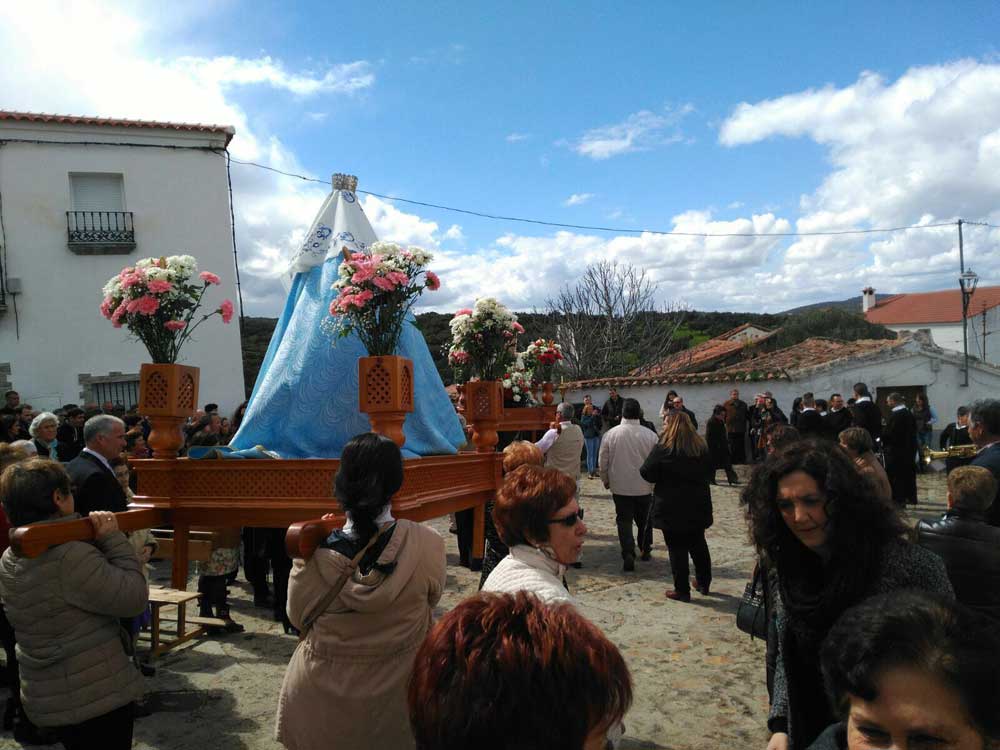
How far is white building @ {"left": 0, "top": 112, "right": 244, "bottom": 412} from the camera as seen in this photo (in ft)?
49.0

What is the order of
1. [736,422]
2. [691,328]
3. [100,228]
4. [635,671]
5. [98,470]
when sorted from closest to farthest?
[98,470]
[635,671]
[100,228]
[736,422]
[691,328]

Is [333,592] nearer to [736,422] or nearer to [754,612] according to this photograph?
[754,612]

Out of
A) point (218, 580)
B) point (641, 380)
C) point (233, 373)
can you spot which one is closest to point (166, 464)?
point (218, 580)

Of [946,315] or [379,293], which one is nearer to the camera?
[379,293]

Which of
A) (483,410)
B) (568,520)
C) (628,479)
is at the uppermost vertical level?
(483,410)

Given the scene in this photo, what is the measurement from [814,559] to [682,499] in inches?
154

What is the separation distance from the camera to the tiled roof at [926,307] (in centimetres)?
4444

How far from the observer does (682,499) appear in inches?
245

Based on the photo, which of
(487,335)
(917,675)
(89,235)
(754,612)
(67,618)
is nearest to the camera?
(917,675)

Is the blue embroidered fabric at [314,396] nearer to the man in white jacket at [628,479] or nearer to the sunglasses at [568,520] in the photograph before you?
the man in white jacket at [628,479]

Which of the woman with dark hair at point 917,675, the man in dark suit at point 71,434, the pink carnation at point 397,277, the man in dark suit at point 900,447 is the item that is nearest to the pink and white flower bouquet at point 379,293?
the pink carnation at point 397,277

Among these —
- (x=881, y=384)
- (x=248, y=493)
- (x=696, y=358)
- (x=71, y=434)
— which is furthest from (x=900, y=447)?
(x=696, y=358)

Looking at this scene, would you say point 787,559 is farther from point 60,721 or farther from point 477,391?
point 477,391

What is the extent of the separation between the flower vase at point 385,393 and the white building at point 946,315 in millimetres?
39284
